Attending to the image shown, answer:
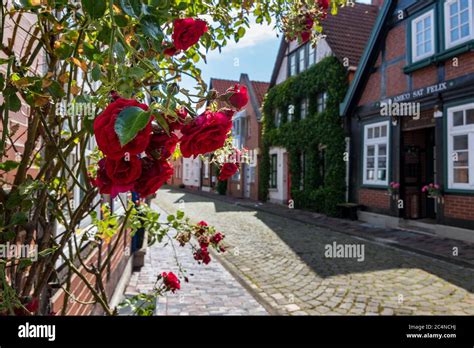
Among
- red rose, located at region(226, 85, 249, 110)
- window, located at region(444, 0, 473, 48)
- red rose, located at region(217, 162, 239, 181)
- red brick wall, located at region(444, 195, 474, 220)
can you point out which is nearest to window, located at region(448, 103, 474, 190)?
red brick wall, located at region(444, 195, 474, 220)

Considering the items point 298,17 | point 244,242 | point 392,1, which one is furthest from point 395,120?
point 298,17

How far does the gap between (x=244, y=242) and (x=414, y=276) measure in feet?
12.9

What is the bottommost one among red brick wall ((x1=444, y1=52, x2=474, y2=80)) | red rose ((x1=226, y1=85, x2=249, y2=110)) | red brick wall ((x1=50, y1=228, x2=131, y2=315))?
red brick wall ((x1=50, y1=228, x2=131, y2=315))

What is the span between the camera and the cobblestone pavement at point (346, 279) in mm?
4422

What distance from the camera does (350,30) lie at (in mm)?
15328

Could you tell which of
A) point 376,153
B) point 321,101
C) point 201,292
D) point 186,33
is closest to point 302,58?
point 321,101

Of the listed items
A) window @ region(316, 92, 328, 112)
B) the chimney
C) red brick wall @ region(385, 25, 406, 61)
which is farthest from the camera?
the chimney

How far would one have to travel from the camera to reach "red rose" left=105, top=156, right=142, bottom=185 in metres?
0.80

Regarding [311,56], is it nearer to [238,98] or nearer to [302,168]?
[302,168]

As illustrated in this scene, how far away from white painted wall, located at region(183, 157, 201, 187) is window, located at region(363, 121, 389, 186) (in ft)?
68.2

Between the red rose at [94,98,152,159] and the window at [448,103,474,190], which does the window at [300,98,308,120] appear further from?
the red rose at [94,98,152,159]

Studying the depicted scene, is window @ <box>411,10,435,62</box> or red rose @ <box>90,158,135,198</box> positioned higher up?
window @ <box>411,10,435,62</box>

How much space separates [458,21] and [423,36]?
1.22 m

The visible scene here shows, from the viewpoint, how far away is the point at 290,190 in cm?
1728
